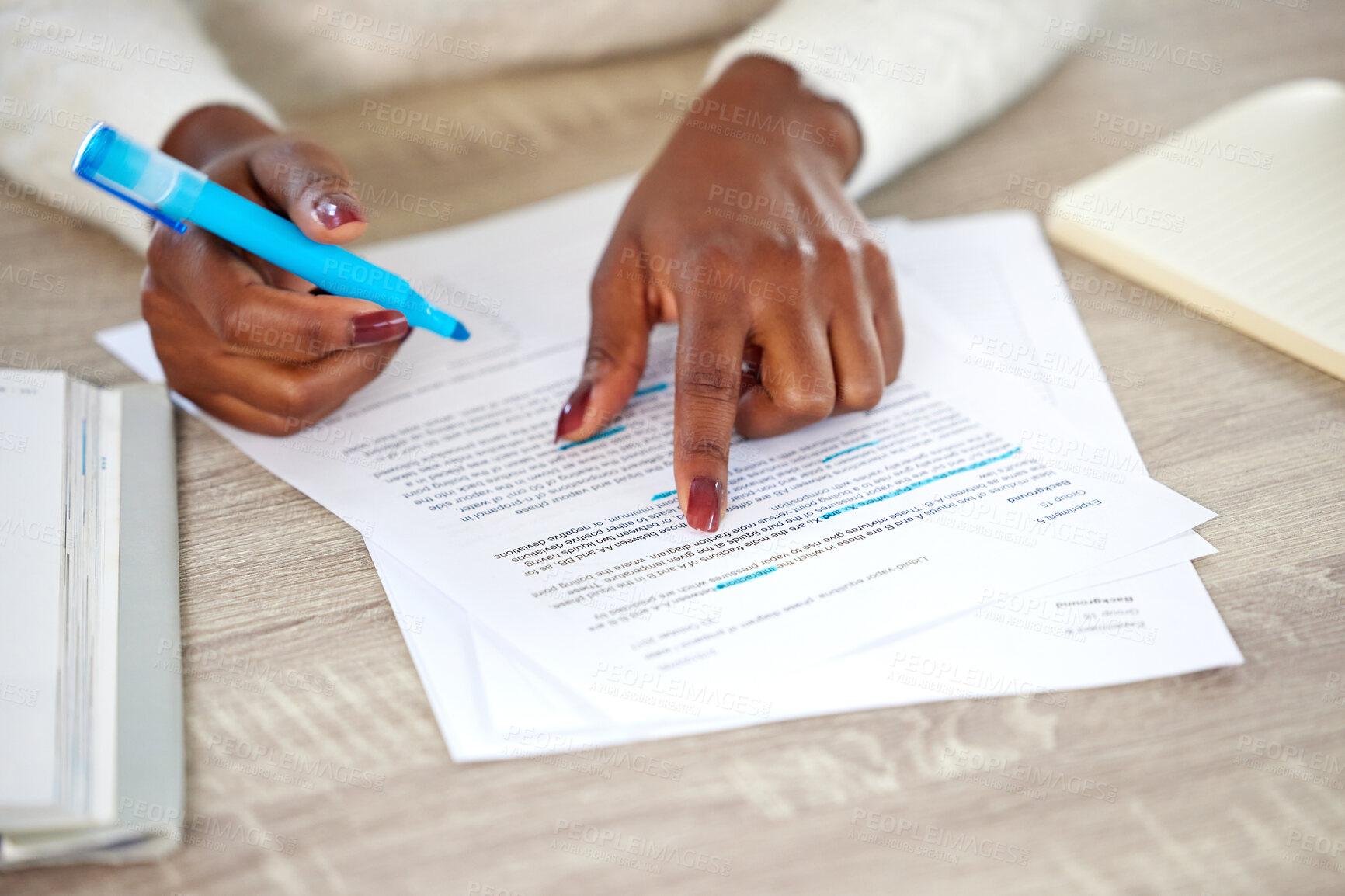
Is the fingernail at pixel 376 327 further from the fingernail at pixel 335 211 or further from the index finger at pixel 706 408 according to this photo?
the index finger at pixel 706 408

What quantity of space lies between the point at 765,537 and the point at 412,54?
28.6 inches

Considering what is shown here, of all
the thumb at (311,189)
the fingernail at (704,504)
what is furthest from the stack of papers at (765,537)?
the thumb at (311,189)

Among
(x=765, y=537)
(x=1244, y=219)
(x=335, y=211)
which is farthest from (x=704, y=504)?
(x=1244, y=219)

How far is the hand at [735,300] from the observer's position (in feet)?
1.86

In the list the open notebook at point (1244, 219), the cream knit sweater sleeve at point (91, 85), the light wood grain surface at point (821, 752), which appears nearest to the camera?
the light wood grain surface at point (821, 752)

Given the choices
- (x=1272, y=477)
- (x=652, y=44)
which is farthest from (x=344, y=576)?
(x=652, y=44)

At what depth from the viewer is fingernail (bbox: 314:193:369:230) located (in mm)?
555

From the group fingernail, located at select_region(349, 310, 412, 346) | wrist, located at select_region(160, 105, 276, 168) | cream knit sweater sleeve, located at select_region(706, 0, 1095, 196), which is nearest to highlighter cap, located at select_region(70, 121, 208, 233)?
fingernail, located at select_region(349, 310, 412, 346)

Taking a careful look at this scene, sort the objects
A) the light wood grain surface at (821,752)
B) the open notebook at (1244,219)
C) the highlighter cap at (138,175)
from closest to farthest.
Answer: the light wood grain surface at (821,752)
the highlighter cap at (138,175)
the open notebook at (1244,219)

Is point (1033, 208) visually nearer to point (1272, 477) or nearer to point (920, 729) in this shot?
point (1272, 477)

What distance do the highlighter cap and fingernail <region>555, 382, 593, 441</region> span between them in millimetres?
238

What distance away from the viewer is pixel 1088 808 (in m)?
0.38

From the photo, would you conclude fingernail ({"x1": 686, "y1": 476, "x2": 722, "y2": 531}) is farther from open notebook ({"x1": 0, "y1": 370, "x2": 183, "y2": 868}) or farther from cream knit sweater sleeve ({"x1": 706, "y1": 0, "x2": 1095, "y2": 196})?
cream knit sweater sleeve ({"x1": 706, "y1": 0, "x2": 1095, "y2": 196})

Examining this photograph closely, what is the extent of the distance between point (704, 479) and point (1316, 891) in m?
0.32
